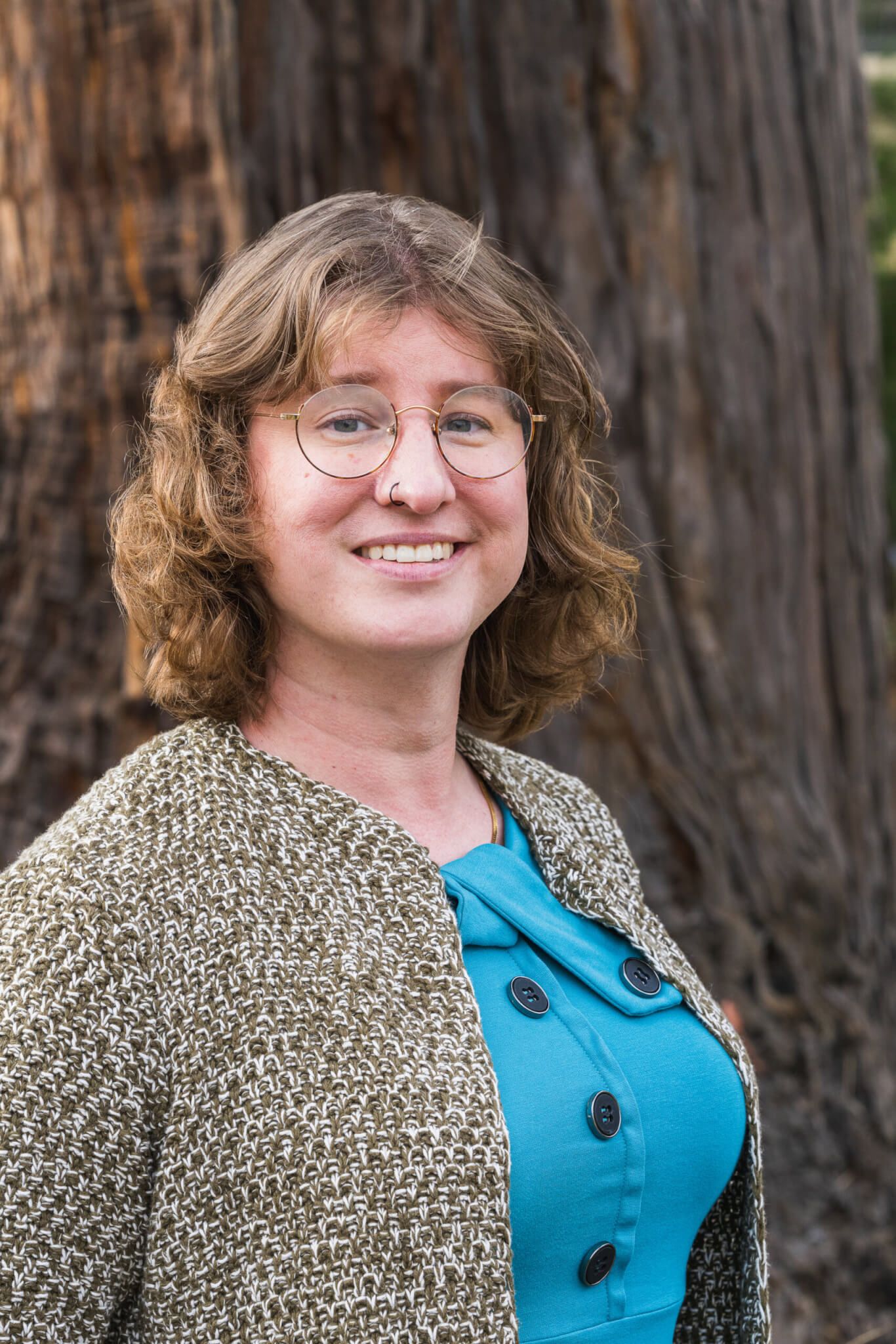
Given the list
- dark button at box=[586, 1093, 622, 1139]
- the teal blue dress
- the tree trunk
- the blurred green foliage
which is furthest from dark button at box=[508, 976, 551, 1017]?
the blurred green foliage

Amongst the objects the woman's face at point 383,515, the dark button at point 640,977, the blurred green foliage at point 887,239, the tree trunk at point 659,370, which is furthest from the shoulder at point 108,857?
the blurred green foliage at point 887,239

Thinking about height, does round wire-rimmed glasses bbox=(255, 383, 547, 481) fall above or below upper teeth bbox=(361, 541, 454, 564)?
above

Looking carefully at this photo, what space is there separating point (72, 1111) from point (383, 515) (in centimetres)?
72

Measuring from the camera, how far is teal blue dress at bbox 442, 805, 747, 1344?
4.41 ft

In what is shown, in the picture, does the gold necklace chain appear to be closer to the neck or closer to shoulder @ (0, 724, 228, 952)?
the neck

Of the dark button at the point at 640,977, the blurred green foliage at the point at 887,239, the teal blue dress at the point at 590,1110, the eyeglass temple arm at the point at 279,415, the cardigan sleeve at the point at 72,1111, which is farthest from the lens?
the blurred green foliage at the point at 887,239

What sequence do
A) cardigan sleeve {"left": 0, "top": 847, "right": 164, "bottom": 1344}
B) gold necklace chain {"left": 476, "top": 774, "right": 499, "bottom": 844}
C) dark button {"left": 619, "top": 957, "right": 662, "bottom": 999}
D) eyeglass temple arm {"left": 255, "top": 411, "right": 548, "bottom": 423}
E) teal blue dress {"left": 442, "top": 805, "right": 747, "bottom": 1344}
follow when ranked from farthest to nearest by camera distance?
gold necklace chain {"left": 476, "top": 774, "right": 499, "bottom": 844} < dark button {"left": 619, "top": 957, "right": 662, "bottom": 999} < eyeglass temple arm {"left": 255, "top": 411, "right": 548, "bottom": 423} < teal blue dress {"left": 442, "top": 805, "right": 747, "bottom": 1344} < cardigan sleeve {"left": 0, "top": 847, "right": 164, "bottom": 1344}

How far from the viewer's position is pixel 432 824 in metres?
1.61

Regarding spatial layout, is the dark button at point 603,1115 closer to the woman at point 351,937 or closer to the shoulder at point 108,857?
the woman at point 351,937

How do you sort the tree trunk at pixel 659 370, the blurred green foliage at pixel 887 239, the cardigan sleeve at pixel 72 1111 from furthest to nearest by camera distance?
the blurred green foliage at pixel 887 239 < the tree trunk at pixel 659 370 < the cardigan sleeve at pixel 72 1111

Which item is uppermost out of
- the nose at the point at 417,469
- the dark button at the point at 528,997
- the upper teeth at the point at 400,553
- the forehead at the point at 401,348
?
the forehead at the point at 401,348

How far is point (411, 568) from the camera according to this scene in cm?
144

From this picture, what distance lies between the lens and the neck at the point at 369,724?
153 centimetres

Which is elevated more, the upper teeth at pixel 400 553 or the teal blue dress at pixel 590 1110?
the upper teeth at pixel 400 553
